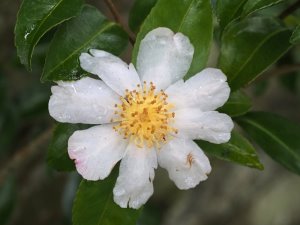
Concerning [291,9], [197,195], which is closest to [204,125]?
[291,9]

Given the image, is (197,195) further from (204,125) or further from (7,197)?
(204,125)

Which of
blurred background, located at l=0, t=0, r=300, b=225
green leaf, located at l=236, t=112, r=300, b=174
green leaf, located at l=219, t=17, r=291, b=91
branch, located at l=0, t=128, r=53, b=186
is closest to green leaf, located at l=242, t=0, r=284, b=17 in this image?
green leaf, located at l=219, t=17, r=291, b=91

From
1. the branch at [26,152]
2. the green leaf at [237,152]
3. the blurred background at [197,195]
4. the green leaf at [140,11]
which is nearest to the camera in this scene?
the green leaf at [237,152]

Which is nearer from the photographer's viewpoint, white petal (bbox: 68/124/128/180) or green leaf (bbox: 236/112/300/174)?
white petal (bbox: 68/124/128/180)

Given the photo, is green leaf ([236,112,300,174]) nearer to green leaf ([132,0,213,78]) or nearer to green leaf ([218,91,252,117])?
green leaf ([218,91,252,117])

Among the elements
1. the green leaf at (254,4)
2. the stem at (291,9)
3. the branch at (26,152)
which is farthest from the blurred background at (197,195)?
the green leaf at (254,4)

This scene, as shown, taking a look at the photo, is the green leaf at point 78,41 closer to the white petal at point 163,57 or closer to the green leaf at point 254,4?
the white petal at point 163,57

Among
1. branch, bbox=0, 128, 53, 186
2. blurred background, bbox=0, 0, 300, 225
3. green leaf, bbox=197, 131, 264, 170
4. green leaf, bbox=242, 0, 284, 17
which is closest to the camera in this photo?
green leaf, bbox=242, 0, 284, 17

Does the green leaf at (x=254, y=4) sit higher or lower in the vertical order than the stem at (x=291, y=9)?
higher

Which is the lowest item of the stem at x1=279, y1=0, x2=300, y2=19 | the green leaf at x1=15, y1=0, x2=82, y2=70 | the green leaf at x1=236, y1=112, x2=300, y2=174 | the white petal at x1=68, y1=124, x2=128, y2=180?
the green leaf at x1=236, y1=112, x2=300, y2=174
